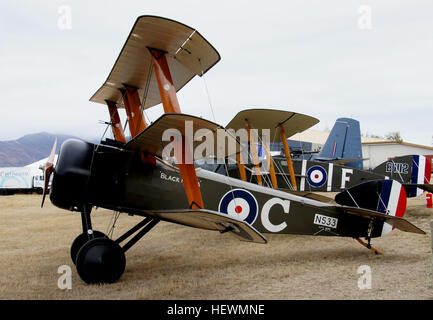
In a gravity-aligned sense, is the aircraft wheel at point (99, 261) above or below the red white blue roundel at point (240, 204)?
below

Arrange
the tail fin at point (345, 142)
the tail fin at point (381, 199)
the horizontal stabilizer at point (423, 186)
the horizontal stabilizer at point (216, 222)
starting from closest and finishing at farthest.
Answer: the horizontal stabilizer at point (216, 222) < the tail fin at point (381, 199) < the horizontal stabilizer at point (423, 186) < the tail fin at point (345, 142)

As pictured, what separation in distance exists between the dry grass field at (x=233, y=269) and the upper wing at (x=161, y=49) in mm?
2599

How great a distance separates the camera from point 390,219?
5.44m

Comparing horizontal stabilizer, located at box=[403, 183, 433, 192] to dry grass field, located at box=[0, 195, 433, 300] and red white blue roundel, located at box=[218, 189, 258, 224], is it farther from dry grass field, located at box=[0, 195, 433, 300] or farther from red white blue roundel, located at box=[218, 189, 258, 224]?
red white blue roundel, located at box=[218, 189, 258, 224]

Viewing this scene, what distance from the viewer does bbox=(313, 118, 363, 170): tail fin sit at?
1554 centimetres

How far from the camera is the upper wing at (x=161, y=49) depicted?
4.30 metres

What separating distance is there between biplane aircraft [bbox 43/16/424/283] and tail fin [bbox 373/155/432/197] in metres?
4.90

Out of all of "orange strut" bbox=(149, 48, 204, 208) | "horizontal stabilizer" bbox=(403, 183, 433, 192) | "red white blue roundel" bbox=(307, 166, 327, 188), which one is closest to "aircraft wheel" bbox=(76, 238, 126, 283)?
"orange strut" bbox=(149, 48, 204, 208)

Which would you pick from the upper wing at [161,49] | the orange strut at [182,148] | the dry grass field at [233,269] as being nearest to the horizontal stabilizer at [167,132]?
the orange strut at [182,148]

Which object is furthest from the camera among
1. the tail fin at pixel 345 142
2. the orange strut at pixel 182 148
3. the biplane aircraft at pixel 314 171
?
the tail fin at pixel 345 142

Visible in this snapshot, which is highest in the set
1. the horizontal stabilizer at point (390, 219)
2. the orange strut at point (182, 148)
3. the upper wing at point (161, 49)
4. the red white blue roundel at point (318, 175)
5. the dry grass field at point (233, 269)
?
the upper wing at point (161, 49)

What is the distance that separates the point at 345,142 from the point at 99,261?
13371 millimetres

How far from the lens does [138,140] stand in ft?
15.1

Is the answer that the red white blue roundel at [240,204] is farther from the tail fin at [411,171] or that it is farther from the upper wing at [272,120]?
the tail fin at [411,171]
